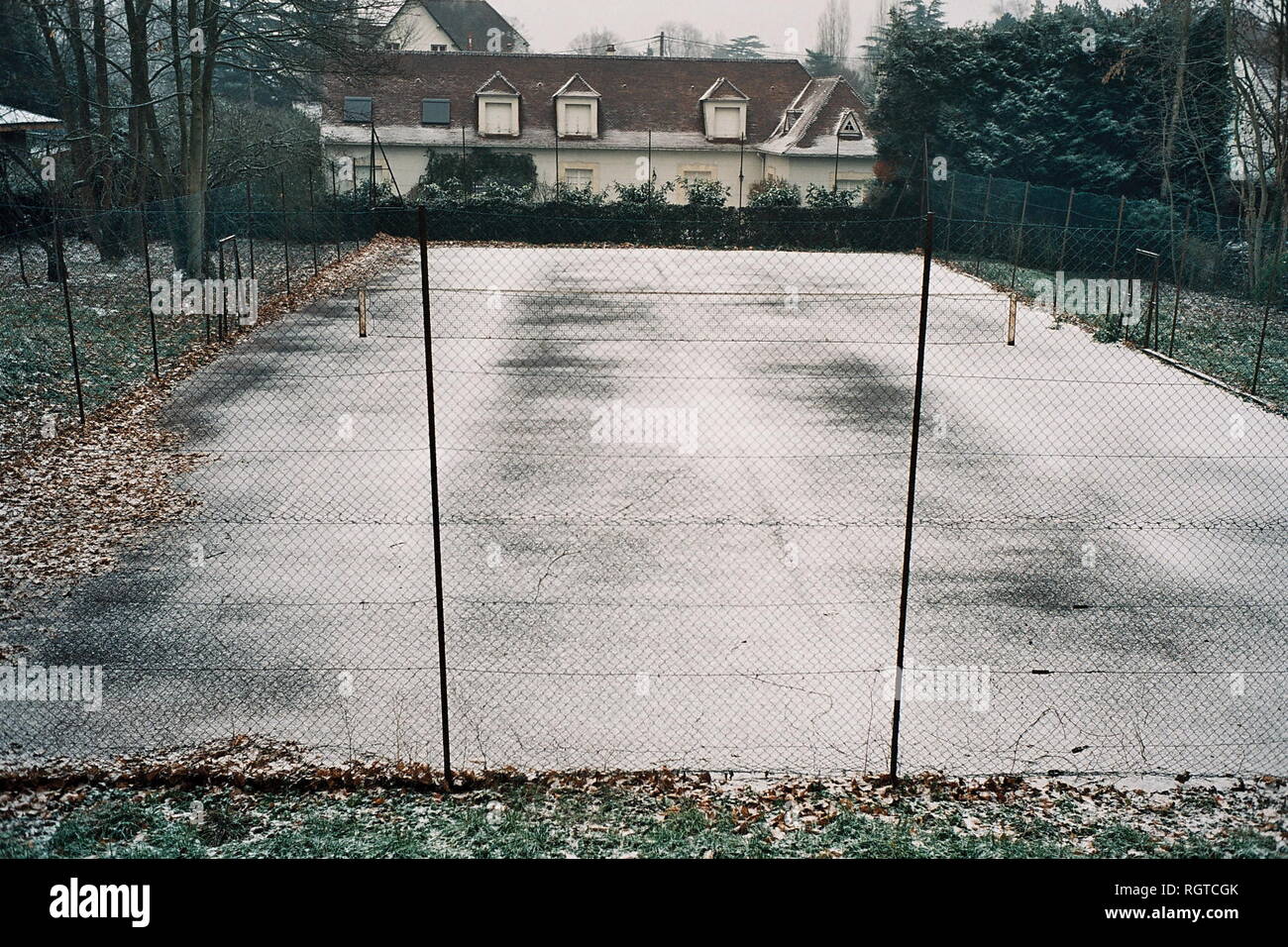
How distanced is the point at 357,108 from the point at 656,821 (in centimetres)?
4121

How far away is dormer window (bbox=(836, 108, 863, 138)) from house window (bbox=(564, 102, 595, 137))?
9293 mm

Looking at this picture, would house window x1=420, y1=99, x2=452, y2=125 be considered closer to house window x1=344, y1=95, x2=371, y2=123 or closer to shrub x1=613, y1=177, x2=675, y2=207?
A: house window x1=344, y1=95, x2=371, y2=123

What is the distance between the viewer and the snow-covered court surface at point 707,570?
24.6ft

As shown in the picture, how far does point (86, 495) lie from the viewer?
1171 cm

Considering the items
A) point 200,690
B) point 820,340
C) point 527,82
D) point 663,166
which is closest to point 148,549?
point 200,690

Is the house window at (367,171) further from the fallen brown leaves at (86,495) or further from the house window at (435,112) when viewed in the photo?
the fallen brown leaves at (86,495)

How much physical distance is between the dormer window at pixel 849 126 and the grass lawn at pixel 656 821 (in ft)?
121

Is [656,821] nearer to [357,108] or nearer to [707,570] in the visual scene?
[707,570]

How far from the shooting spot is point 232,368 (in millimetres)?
18109

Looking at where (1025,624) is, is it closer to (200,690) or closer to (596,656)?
(596,656)

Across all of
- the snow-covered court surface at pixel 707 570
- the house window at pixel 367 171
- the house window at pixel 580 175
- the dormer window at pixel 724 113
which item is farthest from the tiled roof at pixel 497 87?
the snow-covered court surface at pixel 707 570

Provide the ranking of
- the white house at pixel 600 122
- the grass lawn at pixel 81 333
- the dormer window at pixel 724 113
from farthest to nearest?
1. the dormer window at pixel 724 113
2. the white house at pixel 600 122
3. the grass lawn at pixel 81 333

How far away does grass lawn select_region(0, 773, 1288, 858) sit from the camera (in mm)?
5898

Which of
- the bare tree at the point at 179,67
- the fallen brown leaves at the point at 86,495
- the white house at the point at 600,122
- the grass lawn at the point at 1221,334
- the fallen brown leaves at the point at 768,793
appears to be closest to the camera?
the fallen brown leaves at the point at 768,793
